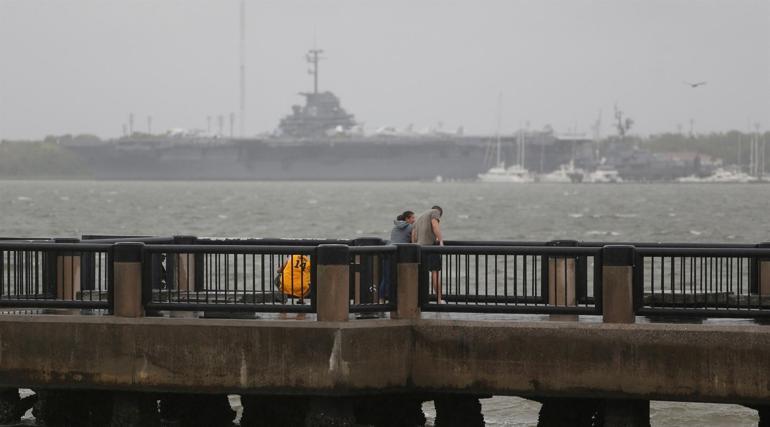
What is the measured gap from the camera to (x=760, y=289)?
14.0m

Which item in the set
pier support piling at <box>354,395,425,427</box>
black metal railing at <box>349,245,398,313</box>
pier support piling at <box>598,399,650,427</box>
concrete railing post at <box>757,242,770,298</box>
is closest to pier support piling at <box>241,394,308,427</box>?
pier support piling at <box>354,395,425,427</box>

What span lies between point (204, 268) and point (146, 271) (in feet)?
10.5

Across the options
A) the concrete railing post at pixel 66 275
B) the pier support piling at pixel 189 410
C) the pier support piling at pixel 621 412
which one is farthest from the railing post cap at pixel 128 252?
the pier support piling at pixel 621 412

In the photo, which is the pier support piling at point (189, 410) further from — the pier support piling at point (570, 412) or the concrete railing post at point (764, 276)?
the concrete railing post at point (764, 276)

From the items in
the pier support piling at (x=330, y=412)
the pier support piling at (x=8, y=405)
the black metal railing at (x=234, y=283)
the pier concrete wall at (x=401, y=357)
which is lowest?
the pier support piling at (x=8, y=405)

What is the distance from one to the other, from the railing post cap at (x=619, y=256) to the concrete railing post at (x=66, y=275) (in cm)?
515

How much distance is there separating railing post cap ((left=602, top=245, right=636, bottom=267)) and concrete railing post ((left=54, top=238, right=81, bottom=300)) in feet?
16.9

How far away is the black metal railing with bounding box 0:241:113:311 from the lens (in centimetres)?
1302

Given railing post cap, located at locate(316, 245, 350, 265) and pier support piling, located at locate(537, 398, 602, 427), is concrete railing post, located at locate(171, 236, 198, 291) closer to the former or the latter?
railing post cap, located at locate(316, 245, 350, 265)

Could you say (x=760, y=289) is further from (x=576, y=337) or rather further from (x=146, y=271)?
(x=146, y=271)

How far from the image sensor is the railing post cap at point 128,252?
1276 centimetres

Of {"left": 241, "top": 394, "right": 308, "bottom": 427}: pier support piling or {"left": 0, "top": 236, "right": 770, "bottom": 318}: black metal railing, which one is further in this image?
{"left": 241, "top": 394, "right": 308, "bottom": 427}: pier support piling

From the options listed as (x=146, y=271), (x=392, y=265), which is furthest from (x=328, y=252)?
(x=146, y=271)

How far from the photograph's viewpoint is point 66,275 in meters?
14.3
